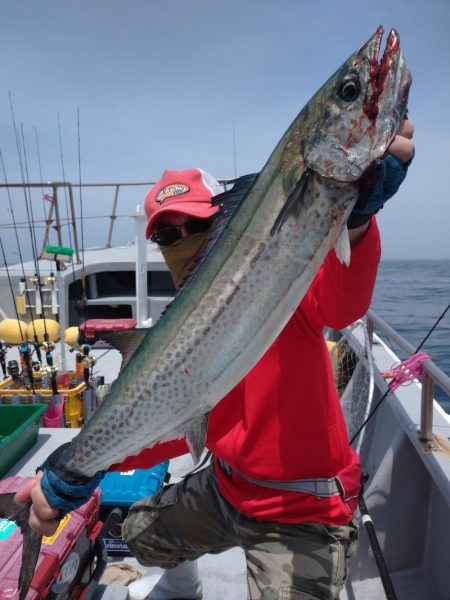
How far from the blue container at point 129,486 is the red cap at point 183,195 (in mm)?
2092

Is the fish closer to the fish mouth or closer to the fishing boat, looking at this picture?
the fish mouth

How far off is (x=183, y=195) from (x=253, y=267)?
890 millimetres

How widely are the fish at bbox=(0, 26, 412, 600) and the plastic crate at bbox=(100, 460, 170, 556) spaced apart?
1622 mm

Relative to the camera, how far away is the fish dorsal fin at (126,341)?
198 centimetres

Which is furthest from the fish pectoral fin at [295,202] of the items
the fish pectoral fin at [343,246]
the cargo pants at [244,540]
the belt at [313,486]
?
the cargo pants at [244,540]

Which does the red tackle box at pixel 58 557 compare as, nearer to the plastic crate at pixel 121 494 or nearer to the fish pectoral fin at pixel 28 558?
the fish pectoral fin at pixel 28 558

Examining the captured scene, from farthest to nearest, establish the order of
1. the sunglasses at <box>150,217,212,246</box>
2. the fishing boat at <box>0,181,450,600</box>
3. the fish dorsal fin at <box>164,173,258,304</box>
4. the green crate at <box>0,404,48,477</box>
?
the green crate at <box>0,404,48,477</box> < the fishing boat at <box>0,181,450,600</box> < the sunglasses at <box>150,217,212,246</box> < the fish dorsal fin at <box>164,173,258,304</box>

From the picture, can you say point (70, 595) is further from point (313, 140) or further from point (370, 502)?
point (313, 140)

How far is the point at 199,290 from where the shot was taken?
5.74 ft

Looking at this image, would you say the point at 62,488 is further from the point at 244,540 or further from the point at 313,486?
the point at 313,486

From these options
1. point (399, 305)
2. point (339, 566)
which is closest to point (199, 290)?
point (339, 566)

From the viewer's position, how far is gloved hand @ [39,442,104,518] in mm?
1972

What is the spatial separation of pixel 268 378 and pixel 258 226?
32.1 inches

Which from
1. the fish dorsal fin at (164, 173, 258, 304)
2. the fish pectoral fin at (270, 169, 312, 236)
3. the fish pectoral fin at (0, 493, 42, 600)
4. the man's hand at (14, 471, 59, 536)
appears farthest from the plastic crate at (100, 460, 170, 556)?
the fish pectoral fin at (270, 169, 312, 236)
